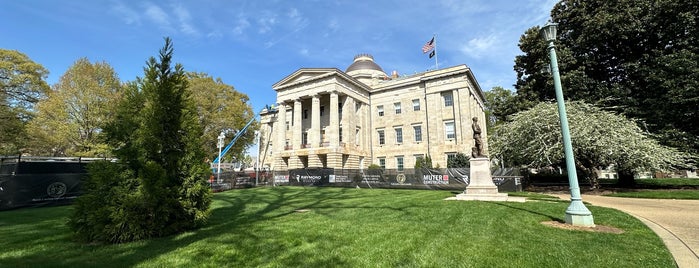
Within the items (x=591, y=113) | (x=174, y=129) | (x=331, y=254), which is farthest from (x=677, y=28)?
(x=174, y=129)

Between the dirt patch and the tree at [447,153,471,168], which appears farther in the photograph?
the tree at [447,153,471,168]

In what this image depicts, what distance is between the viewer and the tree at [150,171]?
5.96 metres

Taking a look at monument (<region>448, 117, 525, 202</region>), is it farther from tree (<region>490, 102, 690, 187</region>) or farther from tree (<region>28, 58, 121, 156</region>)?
tree (<region>28, 58, 121, 156</region>)

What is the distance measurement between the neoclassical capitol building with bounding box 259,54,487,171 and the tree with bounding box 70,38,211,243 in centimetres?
2759

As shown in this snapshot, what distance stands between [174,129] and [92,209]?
87.4 inches

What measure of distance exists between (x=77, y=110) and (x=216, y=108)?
13239 millimetres

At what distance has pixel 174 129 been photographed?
7016 millimetres

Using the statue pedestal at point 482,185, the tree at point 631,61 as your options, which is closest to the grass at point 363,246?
the statue pedestal at point 482,185

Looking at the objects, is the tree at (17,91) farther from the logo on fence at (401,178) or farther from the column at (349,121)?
the logo on fence at (401,178)

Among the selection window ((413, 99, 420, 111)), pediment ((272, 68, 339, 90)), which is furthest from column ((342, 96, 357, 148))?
window ((413, 99, 420, 111))

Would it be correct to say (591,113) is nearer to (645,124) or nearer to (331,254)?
(645,124)

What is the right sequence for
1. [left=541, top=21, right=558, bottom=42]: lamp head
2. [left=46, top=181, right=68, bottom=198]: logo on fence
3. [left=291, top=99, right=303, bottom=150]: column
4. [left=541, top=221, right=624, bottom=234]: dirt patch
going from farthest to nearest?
[left=291, top=99, right=303, bottom=150]: column
[left=46, top=181, right=68, bottom=198]: logo on fence
[left=541, top=21, right=558, bottom=42]: lamp head
[left=541, top=221, right=624, bottom=234]: dirt patch

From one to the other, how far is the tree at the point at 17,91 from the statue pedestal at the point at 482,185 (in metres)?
36.0

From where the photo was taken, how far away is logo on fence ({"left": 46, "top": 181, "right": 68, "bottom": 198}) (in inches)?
576
